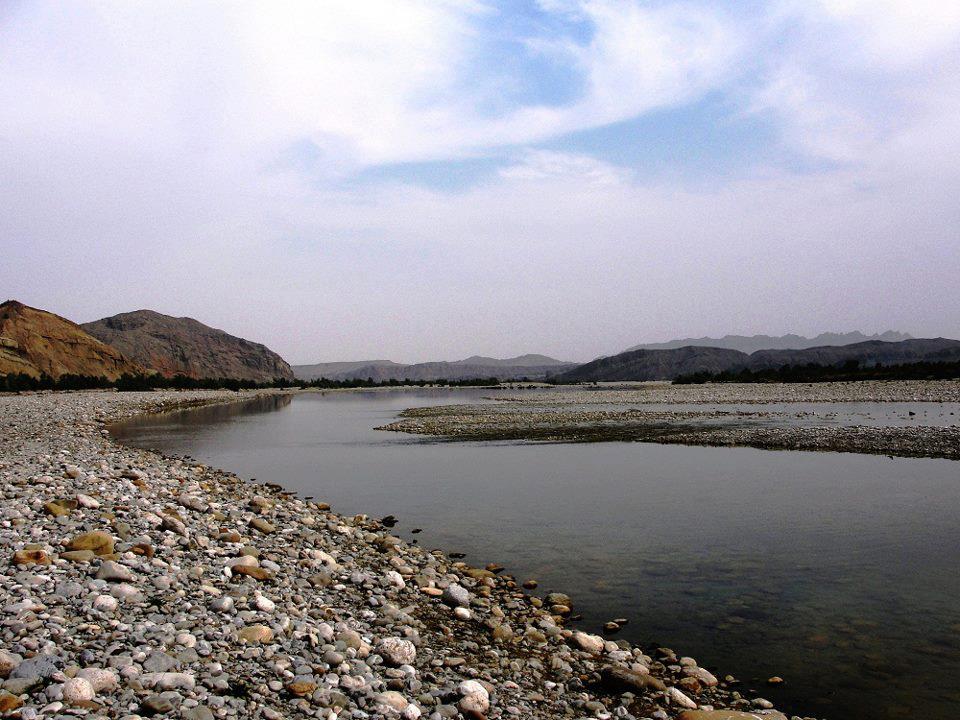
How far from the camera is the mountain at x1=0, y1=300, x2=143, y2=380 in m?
106

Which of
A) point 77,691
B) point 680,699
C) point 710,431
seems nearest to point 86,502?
point 77,691

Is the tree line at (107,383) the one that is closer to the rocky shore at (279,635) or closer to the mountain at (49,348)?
the mountain at (49,348)

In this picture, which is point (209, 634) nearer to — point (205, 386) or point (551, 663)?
point (551, 663)

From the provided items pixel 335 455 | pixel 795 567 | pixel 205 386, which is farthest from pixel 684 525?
pixel 205 386

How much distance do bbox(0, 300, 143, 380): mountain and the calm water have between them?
9924 cm

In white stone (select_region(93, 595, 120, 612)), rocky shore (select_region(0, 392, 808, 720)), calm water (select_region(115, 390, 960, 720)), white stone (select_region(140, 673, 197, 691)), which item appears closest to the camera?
white stone (select_region(140, 673, 197, 691))

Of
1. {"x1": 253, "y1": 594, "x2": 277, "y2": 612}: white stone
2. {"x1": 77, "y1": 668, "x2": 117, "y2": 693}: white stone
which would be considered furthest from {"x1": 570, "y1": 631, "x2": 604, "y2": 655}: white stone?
{"x1": 77, "y1": 668, "x2": 117, "y2": 693}: white stone

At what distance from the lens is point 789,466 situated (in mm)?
21547

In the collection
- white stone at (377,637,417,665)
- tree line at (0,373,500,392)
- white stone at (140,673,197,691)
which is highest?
tree line at (0,373,500,392)

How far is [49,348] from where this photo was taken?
381 ft

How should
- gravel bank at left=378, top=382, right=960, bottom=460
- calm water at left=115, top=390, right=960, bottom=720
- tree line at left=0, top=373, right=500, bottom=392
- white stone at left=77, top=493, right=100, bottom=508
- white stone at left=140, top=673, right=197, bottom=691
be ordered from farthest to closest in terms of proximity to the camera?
tree line at left=0, top=373, right=500, bottom=392 < gravel bank at left=378, top=382, right=960, bottom=460 < white stone at left=77, top=493, right=100, bottom=508 < calm water at left=115, top=390, right=960, bottom=720 < white stone at left=140, top=673, right=197, bottom=691

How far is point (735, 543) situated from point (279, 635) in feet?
27.7

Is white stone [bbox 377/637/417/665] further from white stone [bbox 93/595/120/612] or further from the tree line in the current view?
the tree line

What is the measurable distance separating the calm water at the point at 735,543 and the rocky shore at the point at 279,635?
92cm
